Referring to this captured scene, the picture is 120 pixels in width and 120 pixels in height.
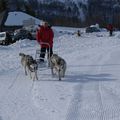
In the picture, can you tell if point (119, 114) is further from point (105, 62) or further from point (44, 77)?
point (105, 62)

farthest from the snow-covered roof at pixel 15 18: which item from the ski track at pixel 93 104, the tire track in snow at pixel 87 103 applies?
the ski track at pixel 93 104

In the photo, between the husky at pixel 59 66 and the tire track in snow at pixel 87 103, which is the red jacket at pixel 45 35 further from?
the tire track in snow at pixel 87 103

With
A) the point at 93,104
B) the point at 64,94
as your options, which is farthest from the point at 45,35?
the point at 93,104

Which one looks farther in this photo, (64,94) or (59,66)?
(59,66)

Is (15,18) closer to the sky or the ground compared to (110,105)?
closer to the ground

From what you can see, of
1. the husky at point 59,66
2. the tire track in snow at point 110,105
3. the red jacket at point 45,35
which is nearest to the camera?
the tire track in snow at point 110,105

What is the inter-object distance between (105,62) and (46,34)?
2.70 meters

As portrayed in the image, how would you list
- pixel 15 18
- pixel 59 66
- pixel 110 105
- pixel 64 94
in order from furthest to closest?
pixel 15 18
pixel 59 66
pixel 64 94
pixel 110 105

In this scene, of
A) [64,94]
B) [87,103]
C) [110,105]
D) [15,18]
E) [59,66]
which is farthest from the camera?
[15,18]

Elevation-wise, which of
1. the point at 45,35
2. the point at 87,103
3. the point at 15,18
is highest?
the point at 87,103

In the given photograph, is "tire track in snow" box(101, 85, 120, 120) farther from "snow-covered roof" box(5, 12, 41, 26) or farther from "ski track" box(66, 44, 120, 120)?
"snow-covered roof" box(5, 12, 41, 26)

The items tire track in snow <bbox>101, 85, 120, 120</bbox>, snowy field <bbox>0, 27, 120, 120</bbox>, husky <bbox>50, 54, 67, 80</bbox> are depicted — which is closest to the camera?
tire track in snow <bbox>101, 85, 120, 120</bbox>

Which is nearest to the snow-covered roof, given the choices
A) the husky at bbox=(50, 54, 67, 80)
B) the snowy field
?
the snowy field

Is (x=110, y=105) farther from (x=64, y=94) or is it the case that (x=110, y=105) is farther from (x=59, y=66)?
(x=59, y=66)
